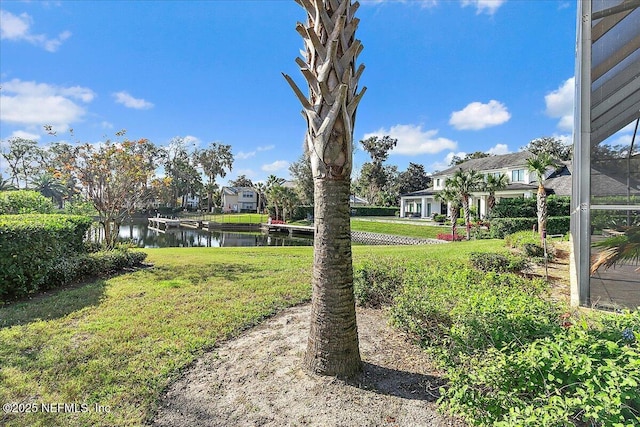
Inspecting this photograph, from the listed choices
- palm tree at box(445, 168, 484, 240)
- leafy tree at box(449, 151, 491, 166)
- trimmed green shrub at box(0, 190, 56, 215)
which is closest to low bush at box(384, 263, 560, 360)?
trimmed green shrub at box(0, 190, 56, 215)

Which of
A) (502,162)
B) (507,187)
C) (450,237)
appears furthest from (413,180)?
(450,237)

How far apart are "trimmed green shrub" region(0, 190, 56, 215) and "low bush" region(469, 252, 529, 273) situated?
39.7 feet

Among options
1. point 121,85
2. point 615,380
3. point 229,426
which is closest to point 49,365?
point 229,426

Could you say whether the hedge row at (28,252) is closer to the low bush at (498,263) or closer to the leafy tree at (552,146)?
the low bush at (498,263)

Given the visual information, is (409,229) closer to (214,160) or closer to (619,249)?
(619,249)

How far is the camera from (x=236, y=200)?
63969mm

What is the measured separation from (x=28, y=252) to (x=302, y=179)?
128ft

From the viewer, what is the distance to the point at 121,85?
13.2 m

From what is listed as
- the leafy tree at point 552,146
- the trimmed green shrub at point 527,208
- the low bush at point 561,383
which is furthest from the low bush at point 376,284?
the leafy tree at point 552,146

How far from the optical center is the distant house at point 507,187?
26859 mm

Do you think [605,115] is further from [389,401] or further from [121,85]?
[121,85]

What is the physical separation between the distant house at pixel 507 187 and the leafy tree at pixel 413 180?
622 inches

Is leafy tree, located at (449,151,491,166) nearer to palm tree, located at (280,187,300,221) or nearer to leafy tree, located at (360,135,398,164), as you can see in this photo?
leafy tree, located at (360,135,398,164)

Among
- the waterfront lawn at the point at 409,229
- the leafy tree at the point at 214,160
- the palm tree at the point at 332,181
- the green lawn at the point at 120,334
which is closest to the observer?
the green lawn at the point at 120,334
